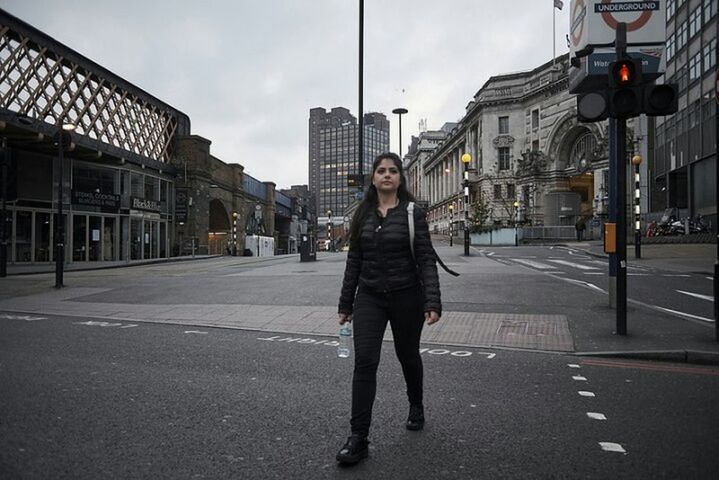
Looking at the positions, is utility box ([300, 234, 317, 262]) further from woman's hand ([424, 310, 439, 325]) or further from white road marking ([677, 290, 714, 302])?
woman's hand ([424, 310, 439, 325])

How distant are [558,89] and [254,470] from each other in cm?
6925

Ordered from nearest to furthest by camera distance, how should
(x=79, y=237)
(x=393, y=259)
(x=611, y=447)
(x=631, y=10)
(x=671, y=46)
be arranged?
(x=611, y=447), (x=393, y=259), (x=631, y=10), (x=79, y=237), (x=671, y=46)

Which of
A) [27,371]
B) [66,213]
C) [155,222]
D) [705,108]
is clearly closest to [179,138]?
[155,222]

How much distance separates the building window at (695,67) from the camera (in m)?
36.0

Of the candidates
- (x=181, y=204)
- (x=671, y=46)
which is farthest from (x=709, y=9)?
(x=181, y=204)

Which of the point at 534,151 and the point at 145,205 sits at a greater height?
the point at 534,151

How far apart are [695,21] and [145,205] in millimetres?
40798

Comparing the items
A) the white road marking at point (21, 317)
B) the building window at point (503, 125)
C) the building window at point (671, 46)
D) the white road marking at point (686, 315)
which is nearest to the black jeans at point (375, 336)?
the white road marking at point (686, 315)

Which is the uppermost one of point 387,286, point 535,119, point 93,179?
point 535,119

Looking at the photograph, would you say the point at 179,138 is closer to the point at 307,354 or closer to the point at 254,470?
the point at 307,354

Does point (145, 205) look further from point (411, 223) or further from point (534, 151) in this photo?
point (534, 151)

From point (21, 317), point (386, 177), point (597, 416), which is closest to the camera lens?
point (386, 177)

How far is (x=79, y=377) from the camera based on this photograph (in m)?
5.45

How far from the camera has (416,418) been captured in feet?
12.9
